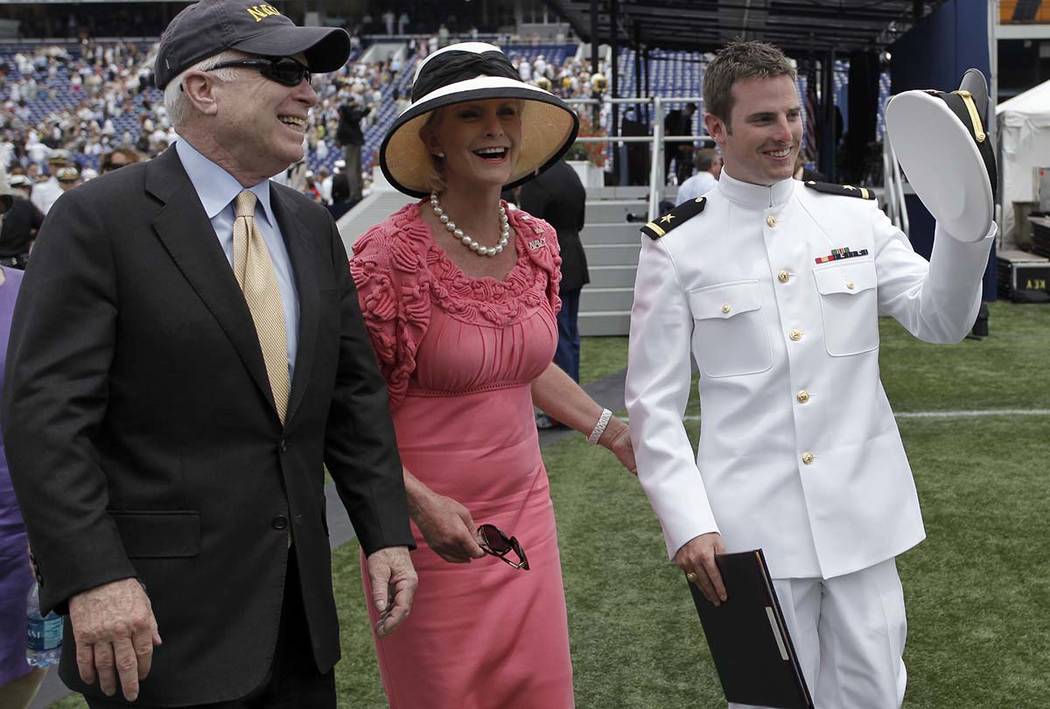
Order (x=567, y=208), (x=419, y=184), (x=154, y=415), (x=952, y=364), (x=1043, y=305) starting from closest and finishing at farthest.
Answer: (x=154, y=415) → (x=419, y=184) → (x=567, y=208) → (x=952, y=364) → (x=1043, y=305)

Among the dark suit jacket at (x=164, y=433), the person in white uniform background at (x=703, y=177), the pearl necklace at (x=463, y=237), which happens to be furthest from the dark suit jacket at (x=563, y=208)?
the dark suit jacket at (x=164, y=433)

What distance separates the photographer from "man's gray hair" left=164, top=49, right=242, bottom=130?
2.00 metres

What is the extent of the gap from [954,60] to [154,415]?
504 inches

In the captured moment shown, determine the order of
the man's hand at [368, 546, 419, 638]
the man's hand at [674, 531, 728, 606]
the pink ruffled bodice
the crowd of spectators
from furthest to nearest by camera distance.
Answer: the crowd of spectators < the pink ruffled bodice < the man's hand at [674, 531, 728, 606] < the man's hand at [368, 546, 419, 638]

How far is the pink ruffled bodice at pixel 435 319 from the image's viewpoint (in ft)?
8.40

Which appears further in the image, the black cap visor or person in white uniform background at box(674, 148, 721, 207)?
person in white uniform background at box(674, 148, 721, 207)

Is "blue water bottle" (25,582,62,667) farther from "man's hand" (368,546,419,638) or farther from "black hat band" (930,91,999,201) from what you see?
"black hat band" (930,91,999,201)

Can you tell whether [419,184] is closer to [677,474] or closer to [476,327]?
[476,327]

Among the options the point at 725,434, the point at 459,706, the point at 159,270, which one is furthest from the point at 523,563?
the point at 159,270

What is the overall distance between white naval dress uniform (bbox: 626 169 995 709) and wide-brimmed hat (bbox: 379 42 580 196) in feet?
1.43

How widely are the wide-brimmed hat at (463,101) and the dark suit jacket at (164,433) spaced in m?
0.67

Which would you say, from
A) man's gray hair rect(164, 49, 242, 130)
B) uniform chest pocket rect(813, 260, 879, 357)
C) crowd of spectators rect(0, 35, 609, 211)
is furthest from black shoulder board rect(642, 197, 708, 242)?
crowd of spectators rect(0, 35, 609, 211)

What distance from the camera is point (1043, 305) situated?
42.7ft

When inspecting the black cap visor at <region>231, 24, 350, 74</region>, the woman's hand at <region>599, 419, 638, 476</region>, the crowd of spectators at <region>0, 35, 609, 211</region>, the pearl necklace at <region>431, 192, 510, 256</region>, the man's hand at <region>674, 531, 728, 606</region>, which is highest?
the crowd of spectators at <region>0, 35, 609, 211</region>
